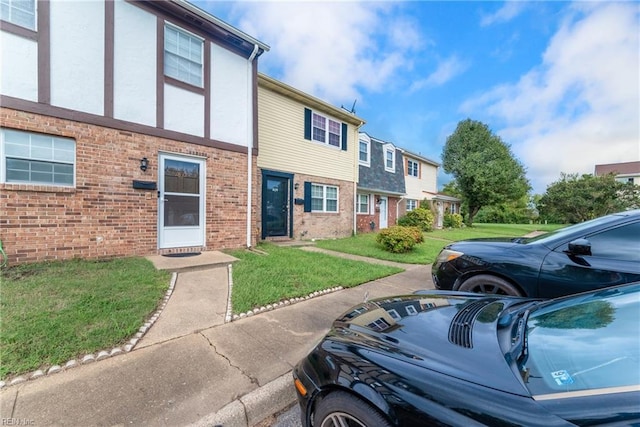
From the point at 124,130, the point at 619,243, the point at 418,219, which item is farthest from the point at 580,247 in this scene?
the point at 418,219

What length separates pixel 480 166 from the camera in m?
23.0

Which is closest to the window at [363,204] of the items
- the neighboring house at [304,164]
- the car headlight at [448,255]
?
the neighboring house at [304,164]

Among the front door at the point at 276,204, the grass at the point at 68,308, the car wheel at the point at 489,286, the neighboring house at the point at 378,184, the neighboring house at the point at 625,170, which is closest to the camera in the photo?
the grass at the point at 68,308

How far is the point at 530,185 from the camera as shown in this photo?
3158 cm

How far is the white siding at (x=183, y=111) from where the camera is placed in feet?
20.5

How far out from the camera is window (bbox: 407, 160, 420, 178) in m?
18.7

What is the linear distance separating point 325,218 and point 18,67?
8.99 m

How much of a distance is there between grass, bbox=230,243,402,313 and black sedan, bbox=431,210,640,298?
221 cm

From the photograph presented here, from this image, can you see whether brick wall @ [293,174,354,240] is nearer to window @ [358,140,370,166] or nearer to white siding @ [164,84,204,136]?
window @ [358,140,370,166]

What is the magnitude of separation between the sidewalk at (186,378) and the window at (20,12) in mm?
5764

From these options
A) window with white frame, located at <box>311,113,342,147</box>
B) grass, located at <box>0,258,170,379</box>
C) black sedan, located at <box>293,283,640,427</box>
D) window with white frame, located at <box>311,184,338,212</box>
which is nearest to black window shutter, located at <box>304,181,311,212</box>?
window with white frame, located at <box>311,184,338,212</box>

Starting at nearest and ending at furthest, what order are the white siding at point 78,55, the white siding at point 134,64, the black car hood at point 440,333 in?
1. the black car hood at point 440,333
2. the white siding at point 78,55
3. the white siding at point 134,64

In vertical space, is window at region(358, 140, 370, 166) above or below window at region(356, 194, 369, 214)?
above

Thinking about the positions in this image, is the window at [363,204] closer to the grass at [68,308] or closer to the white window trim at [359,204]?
the white window trim at [359,204]
